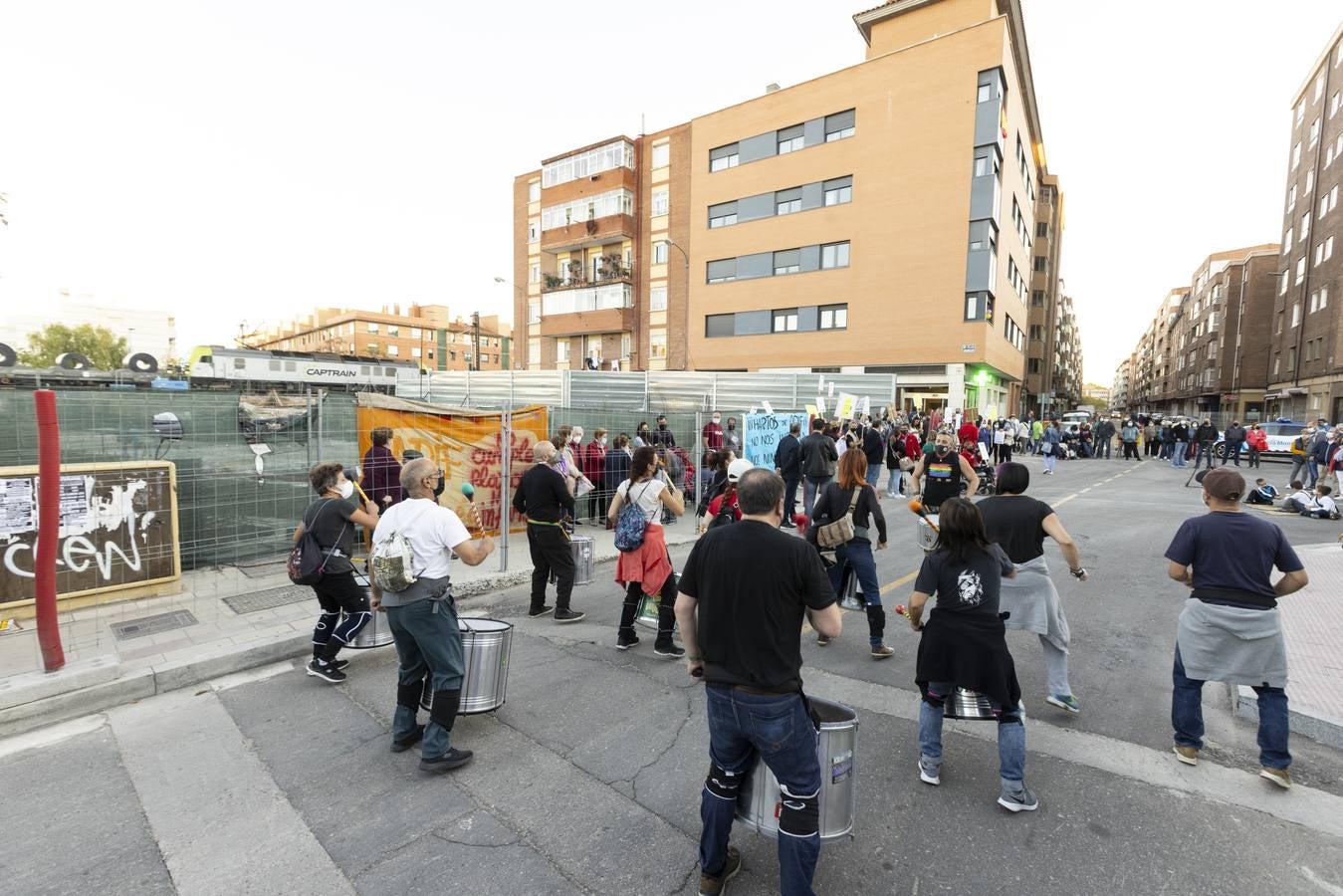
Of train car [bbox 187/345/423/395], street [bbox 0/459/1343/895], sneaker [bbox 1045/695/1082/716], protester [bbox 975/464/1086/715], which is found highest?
train car [bbox 187/345/423/395]

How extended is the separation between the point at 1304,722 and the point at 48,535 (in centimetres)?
876

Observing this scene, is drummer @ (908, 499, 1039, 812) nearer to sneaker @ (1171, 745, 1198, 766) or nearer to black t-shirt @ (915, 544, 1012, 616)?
black t-shirt @ (915, 544, 1012, 616)

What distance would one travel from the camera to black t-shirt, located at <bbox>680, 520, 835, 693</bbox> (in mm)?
2469

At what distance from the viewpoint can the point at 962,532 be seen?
3.38 m

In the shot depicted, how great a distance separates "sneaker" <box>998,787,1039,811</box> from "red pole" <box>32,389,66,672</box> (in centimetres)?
625

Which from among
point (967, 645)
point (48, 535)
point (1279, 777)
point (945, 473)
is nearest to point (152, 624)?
point (48, 535)

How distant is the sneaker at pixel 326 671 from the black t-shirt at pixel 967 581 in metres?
4.31

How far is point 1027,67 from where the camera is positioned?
119ft

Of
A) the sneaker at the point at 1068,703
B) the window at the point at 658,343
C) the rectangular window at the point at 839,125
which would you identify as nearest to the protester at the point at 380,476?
the sneaker at the point at 1068,703

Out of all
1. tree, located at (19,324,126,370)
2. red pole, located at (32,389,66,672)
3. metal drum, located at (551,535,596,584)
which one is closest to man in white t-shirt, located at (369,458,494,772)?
red pole, located at (32,389,66,672)

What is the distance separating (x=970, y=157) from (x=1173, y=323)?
330ft

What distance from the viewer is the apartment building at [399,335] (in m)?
99.3

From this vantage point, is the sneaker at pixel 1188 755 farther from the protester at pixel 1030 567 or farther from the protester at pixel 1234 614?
the protester at pixel 1030 567

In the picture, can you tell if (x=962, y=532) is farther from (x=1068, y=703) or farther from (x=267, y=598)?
(x=267, y=598)
